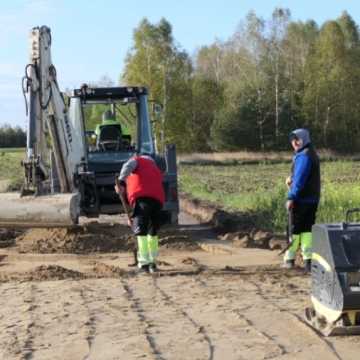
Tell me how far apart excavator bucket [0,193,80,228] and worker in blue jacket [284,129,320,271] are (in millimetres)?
A: 3827

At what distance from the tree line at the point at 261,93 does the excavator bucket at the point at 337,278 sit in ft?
166

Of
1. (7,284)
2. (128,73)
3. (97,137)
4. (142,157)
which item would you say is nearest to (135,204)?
(142,157)

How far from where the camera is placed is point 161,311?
7.67 m

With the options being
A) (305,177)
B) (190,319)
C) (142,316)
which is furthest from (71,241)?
(190,319)

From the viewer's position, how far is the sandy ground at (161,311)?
6273 millimetres

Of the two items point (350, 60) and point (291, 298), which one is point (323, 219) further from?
point (350, 60)

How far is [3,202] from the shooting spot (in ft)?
41.0

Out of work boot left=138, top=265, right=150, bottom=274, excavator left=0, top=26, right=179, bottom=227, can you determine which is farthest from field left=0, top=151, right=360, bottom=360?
excavator left=0, top=26, right=179, bottom=227

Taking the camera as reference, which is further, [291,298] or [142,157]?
[142,157]

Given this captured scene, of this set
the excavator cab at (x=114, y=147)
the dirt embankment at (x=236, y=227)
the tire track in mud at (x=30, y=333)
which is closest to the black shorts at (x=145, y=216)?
the tire track in mud at (x=30, y=333)

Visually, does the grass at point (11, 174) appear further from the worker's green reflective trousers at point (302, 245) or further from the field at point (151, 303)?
the worker's green reflective trousers at point (302, 245)

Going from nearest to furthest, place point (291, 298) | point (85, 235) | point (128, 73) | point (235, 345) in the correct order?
1. point (235, 345)
2. point (291, 298)
3. point (85, 235)
4. point (128, 73)

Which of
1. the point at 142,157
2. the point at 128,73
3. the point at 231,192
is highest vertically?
the point at 128,73

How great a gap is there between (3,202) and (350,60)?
51.1 metres
